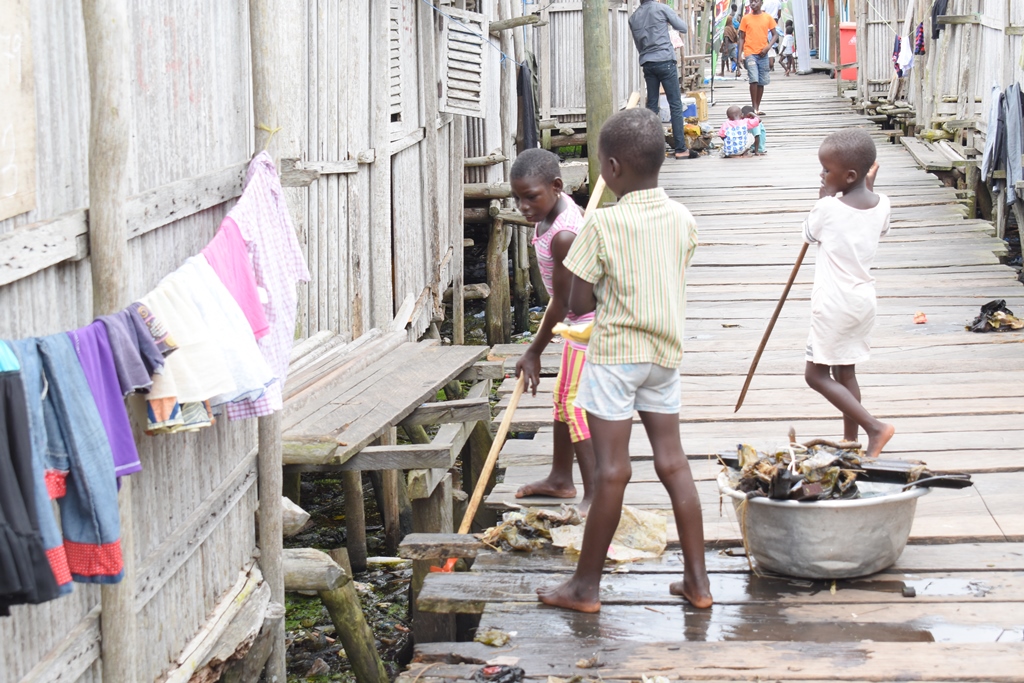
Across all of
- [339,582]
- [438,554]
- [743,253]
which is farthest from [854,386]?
[743,253]

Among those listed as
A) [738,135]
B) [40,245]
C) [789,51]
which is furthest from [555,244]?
[789,51]

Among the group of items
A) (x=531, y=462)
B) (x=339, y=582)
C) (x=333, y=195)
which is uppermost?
(x=333, y=195)

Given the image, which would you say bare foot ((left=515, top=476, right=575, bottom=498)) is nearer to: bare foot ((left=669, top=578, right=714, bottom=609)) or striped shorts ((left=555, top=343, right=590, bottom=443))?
striped shorts ((left=555, top=343, right=590, bottom=443))

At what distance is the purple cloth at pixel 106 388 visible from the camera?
2689 mm

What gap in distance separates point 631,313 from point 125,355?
4.93 ft

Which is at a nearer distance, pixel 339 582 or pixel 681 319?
pixel 681 319

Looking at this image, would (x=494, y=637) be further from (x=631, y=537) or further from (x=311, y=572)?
(x=311, y=572)

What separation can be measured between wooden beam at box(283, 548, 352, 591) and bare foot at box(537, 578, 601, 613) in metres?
1.34

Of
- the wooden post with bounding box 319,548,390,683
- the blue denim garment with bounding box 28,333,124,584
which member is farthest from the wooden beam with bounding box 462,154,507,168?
the blue denim garment with bounding box 28,333,124,584

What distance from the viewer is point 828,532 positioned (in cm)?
374

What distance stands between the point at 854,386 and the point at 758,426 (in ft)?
2.86

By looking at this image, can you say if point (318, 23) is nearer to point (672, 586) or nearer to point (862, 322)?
point (862, 322)

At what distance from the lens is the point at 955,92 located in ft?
44.8

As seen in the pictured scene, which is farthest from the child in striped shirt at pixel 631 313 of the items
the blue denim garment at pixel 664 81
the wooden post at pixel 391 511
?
the blue denim garment at pixel 664 81
